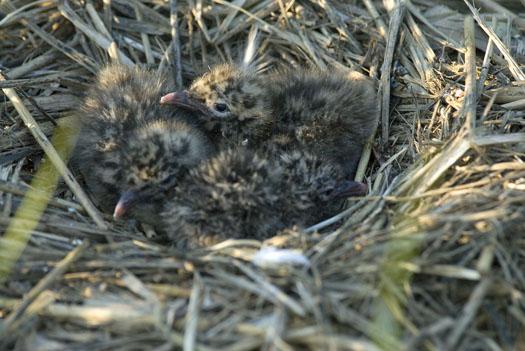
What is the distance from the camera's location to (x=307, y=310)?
2391mm

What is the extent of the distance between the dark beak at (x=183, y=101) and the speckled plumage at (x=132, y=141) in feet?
0.25

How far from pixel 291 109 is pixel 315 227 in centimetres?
80

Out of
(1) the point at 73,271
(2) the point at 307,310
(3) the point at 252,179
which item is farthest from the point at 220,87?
(2) the point at 307,310

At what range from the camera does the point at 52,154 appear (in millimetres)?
3584

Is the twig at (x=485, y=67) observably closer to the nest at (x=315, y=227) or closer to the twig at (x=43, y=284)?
the nest at (x=315, y=227)

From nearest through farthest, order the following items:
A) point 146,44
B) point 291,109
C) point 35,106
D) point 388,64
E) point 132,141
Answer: point 132,141, point 291,109, point 35,106, point 388,64, point 146,44

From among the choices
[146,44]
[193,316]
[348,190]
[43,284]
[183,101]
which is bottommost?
[193,316]

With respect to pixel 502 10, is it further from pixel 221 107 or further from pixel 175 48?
pixel 175 48

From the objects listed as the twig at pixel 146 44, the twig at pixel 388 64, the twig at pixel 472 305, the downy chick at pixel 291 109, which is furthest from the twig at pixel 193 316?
the twig at pixel 146 44

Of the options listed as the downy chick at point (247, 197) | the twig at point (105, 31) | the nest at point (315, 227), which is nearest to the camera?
the nest at point (315, 227)

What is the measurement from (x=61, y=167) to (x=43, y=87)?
2.75 ft

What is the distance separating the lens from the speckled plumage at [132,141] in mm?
3291

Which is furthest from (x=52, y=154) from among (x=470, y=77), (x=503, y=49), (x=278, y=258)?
(x=503, y=49)

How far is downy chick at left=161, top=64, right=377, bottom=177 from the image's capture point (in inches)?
143
